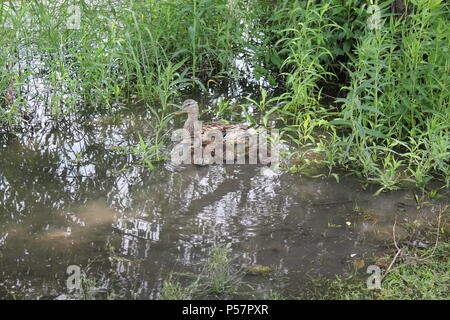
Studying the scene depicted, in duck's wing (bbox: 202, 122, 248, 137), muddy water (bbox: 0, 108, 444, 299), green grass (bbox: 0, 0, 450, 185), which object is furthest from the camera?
duck's wing (bbox: 202, 122, 248, 137)

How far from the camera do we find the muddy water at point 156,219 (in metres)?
3.81

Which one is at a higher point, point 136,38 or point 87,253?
point 136,38

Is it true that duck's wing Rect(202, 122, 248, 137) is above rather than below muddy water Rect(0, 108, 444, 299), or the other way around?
above

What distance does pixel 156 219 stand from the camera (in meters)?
4.39

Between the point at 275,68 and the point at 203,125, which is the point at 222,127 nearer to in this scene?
the point at 203,125

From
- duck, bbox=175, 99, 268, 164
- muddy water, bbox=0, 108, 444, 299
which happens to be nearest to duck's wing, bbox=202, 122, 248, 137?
duck, bbox=175, 99, 268, 164

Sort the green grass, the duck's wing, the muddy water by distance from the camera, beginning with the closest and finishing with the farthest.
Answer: the muddy water → the green grass → the duck's wing

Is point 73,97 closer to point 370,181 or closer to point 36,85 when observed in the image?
point 36,85

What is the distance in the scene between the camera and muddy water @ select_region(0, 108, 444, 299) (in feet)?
12.5

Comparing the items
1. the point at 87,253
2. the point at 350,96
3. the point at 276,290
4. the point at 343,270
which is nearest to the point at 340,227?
the point at 343,270

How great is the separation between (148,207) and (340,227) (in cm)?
145

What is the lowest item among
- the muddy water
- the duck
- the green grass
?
the muddy water

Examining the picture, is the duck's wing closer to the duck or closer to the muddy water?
the duck

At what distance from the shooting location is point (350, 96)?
5188 millimetres
